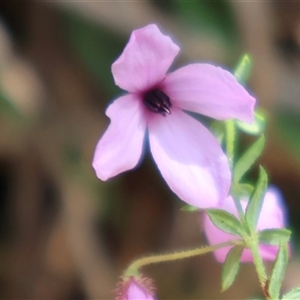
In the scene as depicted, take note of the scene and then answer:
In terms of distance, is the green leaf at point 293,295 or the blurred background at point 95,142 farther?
the blurred background at point 95,142

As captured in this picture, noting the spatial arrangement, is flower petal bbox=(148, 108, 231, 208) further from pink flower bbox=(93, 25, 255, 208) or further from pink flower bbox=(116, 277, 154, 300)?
Result: pink flower bbox=(116, 277, 154, 300)

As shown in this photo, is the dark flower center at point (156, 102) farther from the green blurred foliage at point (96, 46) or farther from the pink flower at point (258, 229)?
the green blurred foliage at point (96, 46)

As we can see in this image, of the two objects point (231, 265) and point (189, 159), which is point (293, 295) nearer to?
point (231, 265)

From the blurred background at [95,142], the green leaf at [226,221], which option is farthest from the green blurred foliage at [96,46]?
the green leaf at [226,221]

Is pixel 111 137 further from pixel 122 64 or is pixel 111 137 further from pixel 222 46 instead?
pixel 222 46

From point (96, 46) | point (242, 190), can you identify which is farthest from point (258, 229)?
point (96, 46)

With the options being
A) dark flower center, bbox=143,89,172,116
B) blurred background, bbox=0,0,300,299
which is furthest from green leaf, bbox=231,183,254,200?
blurred background, bbox=0,0,300,299
